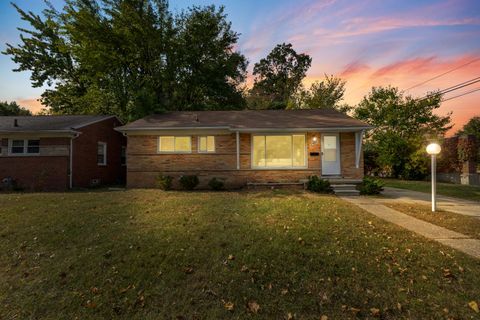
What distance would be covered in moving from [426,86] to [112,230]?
28.5 metres

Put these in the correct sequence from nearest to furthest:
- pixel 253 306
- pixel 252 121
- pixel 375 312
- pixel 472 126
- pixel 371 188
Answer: pixel 375 312 → pixel 253 306 → pixel 371 188 → pixel 252 121 → pixel 472 126

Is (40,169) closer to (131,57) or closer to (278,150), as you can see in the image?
(131,57)

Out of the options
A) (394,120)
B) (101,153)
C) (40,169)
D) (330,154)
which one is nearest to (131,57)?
(101,153)

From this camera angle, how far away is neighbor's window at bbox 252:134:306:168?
1271 cm

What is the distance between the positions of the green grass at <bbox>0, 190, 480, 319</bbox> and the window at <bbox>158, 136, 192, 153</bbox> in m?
6.80

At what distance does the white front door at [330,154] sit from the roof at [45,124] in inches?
510

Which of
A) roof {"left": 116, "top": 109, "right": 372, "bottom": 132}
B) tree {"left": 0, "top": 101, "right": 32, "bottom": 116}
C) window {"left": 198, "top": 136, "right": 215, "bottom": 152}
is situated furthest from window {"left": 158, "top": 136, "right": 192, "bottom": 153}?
tree {"left": 0, "top": 101, "right": 32, "bottom": 116}

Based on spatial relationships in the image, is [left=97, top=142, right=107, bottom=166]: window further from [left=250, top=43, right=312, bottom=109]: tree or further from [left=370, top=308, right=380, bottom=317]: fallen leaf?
[left=250, top=43, right=312, bottom=109]: tree

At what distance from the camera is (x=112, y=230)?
5516 mm

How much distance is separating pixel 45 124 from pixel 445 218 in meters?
18.2

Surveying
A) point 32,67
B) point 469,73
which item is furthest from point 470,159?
point 32,67

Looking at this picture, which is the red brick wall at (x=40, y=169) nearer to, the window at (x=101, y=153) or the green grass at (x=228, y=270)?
the window at (x=101, y=153)

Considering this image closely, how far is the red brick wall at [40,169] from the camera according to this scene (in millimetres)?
13023

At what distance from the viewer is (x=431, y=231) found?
546cm
